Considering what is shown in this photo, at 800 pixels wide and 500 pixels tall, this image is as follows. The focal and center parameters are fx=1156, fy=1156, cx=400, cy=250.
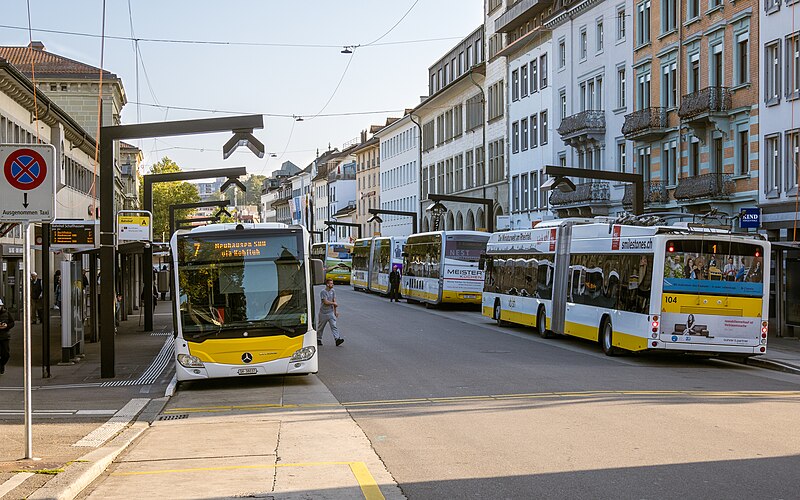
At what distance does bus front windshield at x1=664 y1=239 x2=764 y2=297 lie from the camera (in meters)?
23.3

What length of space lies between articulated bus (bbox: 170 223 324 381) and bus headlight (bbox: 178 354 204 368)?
0.02m

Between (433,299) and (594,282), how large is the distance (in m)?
21.7

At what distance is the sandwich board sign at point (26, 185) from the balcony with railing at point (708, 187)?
31.6 m

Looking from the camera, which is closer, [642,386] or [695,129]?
[642,386]

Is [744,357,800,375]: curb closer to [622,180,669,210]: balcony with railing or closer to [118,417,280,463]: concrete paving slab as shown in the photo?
[118,417,280,463]: concrete paving slab

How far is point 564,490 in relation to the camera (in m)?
9.47

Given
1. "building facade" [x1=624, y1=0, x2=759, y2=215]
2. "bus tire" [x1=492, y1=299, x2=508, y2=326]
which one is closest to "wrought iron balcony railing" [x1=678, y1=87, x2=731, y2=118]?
"building facade" [x1=624, y1=0, x2=759, y2=215]

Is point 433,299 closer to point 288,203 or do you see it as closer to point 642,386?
point 642,386

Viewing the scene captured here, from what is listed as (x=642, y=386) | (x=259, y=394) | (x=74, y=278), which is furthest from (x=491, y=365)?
(x=74, y=278)

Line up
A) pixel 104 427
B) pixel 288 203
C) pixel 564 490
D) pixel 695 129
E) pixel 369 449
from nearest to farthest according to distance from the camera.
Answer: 1. pixel 564 490
2. pixel 369 449
3. pixel 104 427
4. pixel 695 129
5. pixel 288 203

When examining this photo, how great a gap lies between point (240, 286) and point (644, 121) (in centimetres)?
3009

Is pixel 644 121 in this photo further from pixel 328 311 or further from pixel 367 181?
pixel 367 181

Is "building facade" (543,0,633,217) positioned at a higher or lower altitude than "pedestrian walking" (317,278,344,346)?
higher

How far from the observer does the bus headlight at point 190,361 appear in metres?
19.1
